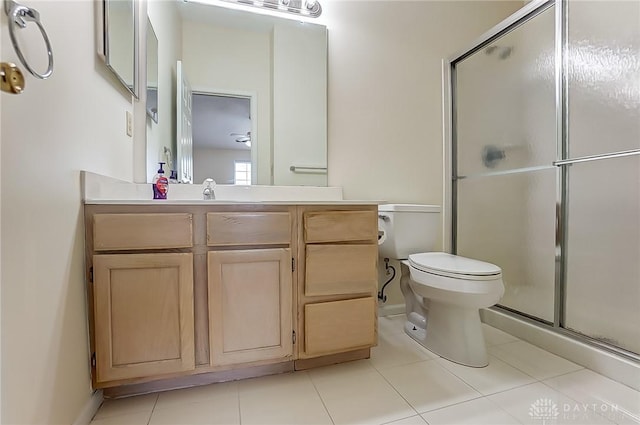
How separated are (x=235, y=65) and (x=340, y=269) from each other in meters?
1.25

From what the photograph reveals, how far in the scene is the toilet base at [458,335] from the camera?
1.38m

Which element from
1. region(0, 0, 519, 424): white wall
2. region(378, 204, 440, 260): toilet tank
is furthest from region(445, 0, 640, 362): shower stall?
region(0, 0, 519, 424): white wall

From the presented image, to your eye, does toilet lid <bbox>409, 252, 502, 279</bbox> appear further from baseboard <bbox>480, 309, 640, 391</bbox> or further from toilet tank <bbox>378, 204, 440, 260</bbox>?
baseboard <bbox>480, 309, 640, 391</bbox>

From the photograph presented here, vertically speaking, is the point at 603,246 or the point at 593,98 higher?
the point at 593,98

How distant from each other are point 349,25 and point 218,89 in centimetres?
92

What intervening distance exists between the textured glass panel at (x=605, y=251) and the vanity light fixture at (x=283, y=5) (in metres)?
1.66

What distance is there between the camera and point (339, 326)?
1.27m

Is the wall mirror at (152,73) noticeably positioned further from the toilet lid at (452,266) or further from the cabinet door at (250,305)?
the toilet lid at (452,266)

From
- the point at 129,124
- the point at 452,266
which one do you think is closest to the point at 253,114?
the point at 129,124

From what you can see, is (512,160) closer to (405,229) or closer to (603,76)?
(603,76)

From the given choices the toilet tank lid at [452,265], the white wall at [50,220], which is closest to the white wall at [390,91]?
the toilet tank lid at [452,265]

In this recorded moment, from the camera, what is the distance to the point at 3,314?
635 millimetres

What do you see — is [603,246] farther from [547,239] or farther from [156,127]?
[156,127]

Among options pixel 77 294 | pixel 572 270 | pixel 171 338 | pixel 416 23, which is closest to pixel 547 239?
pixel 572 270
